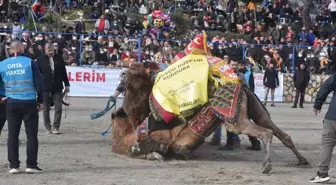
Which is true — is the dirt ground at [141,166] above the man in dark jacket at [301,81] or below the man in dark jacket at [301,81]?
above

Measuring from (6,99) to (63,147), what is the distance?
248 cm

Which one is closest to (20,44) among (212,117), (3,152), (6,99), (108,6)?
(6,99)

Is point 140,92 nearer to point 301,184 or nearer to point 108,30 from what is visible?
point 301,184

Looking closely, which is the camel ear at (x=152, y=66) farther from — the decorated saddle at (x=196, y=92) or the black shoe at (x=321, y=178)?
the black shoe at (x=321, y=178)

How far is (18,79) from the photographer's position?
8.25m

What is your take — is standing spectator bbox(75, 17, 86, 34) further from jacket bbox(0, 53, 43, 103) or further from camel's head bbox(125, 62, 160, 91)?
jacket bbox(0, 53, 43, 103)

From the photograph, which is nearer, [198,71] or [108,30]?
[198,71]

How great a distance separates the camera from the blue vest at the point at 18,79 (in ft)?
27.0

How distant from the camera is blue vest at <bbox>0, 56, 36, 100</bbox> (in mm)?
8242

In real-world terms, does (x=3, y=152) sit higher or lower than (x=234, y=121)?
lower

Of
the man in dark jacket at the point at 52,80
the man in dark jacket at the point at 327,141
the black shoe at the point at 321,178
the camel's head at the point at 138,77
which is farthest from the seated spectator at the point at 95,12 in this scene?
the black shoe at the point at 321,178

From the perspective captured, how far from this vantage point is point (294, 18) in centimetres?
3325

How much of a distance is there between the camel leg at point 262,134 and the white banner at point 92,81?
1356cm

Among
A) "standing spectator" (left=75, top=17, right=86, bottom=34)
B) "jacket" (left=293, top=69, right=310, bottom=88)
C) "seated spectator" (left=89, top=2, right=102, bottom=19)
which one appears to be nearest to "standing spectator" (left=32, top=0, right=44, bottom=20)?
"seated spectator" (left=89, top=2, right=102, bottom=19)
